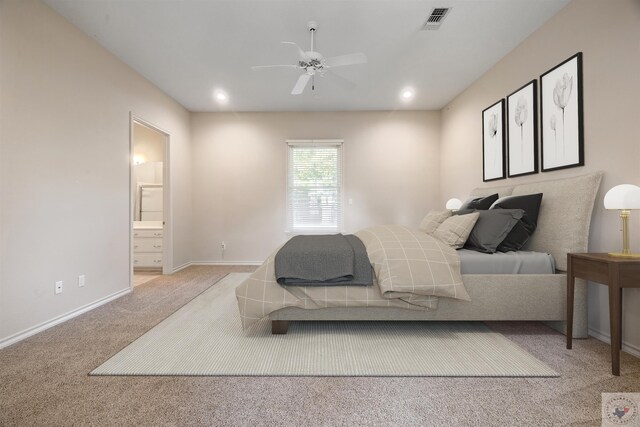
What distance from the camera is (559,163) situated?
8.63 ft

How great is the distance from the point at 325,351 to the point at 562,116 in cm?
282

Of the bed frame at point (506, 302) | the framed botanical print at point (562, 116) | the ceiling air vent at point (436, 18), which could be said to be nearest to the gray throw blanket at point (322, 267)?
the bed frame at point (506, 302)

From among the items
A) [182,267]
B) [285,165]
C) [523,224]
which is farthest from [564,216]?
[182,267]

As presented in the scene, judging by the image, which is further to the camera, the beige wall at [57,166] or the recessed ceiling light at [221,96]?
the recessed ceiling light at [221,96]

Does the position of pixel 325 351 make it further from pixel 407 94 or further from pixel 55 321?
pixel 407 94

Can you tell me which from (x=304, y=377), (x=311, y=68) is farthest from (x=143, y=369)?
(x=311, y=68)

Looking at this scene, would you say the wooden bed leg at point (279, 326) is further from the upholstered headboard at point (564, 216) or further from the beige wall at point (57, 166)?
the upholstered headboard at point (564, 216)

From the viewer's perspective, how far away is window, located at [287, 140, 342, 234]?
17.4 ft

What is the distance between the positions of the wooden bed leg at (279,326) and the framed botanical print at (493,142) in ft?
9.80

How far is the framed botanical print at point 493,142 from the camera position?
11.4ft

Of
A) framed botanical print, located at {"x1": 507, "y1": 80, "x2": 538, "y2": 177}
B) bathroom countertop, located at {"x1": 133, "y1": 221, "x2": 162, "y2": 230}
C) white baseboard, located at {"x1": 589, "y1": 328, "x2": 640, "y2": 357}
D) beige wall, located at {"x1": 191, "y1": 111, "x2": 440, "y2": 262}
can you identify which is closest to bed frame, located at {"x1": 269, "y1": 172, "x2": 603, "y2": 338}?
white baseboard, located at {"x1": 589, "y1": 328, "x2": 640, "y2": 357}

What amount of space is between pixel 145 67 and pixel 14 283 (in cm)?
Answer: 274

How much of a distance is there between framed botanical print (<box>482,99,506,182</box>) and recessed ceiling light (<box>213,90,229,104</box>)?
368cm

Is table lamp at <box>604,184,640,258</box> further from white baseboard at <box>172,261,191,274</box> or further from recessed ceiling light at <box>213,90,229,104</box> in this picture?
white baseboard at <box>172,261,191,274</box>
